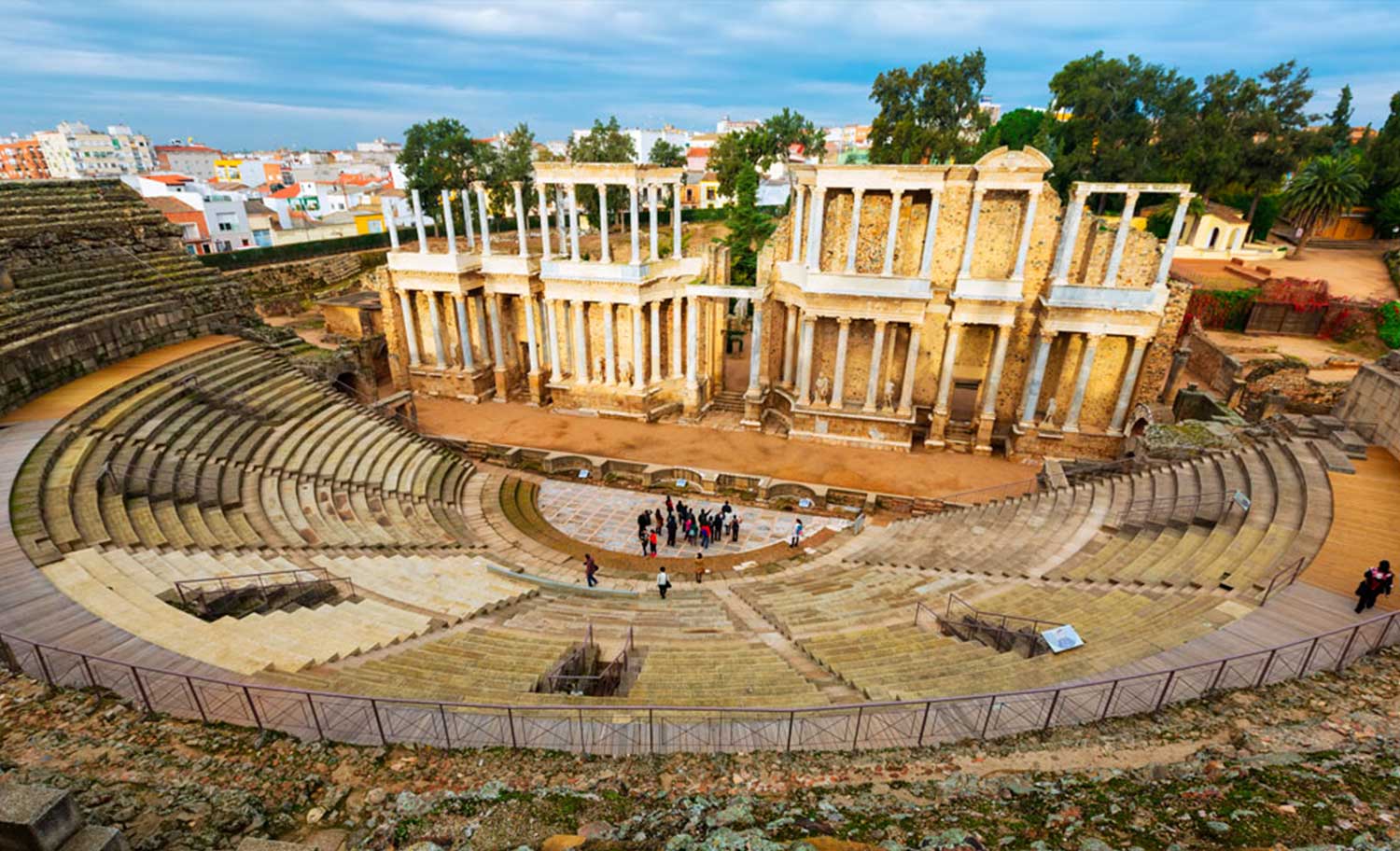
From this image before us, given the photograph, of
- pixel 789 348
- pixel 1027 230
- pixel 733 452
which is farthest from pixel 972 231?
pixel 733 452

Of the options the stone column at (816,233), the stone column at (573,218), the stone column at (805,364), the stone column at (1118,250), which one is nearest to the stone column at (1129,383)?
the stone column at (1118,250)

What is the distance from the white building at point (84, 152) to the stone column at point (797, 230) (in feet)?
→ 488

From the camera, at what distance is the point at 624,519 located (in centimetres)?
2106

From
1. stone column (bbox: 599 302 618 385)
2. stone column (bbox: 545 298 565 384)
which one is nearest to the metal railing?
stone column (bbox: 599 302 618 385)

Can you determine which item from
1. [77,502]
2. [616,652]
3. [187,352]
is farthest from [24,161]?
[616,652]

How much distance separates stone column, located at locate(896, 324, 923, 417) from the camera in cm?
2392

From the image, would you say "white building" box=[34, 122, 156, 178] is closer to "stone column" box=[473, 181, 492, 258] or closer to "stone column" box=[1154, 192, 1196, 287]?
"stone column" box=[473, 181, 492, 258]

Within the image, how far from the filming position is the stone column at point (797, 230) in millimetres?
25391

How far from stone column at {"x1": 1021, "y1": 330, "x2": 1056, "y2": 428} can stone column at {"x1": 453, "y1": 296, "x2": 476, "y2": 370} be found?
927 inches

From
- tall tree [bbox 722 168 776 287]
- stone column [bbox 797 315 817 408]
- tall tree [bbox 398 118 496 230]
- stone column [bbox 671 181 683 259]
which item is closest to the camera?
stone column [bbox 797 315 817 408]

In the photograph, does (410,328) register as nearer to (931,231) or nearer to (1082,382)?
(931,231)

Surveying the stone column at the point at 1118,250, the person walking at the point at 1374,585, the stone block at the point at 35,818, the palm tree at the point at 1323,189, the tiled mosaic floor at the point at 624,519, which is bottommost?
the tiled mosaic floor at the point at 624,519

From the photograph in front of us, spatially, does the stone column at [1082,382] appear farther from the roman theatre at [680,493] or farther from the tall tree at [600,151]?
the tall tree at [600,151]

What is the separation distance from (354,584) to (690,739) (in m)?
9.26
